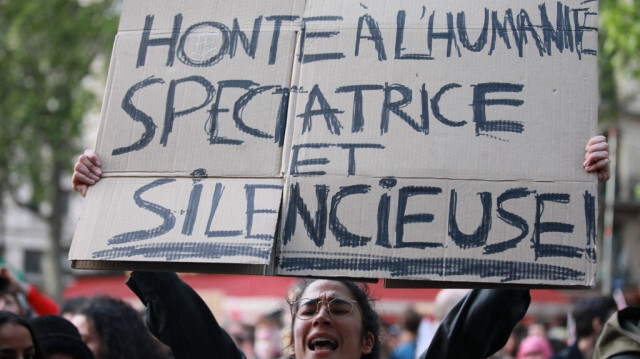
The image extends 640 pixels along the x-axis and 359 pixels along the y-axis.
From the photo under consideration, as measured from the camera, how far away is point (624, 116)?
3155 centimetres

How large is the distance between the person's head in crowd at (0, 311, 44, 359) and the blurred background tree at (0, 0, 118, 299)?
20190 mm

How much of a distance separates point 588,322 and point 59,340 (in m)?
3.00

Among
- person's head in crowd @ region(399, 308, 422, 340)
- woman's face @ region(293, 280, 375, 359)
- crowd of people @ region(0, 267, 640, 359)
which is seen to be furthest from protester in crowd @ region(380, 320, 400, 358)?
woman's face @ region(293, 280, 375, 359)

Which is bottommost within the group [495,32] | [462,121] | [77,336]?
[77,336]

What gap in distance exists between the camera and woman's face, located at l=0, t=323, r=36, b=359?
3.25m

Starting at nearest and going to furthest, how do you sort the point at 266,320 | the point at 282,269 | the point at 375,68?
1. the point at 282,269
2. the point at 375,68
3. the point at 266,320

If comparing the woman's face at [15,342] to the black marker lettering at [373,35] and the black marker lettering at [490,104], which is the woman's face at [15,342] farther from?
the black marker lettering at [490,104]

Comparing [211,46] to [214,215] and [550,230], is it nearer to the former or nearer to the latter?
[214,215]


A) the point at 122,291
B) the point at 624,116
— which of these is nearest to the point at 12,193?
the point at 122,291

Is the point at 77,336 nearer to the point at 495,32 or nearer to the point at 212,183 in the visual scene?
the point at 212,183

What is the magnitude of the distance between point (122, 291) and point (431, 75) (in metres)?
16.2

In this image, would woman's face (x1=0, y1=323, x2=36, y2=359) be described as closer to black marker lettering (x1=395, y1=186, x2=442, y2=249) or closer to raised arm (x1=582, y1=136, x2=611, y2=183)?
black marker lettering (x1=395, y1=186, x2=442, y2=249)

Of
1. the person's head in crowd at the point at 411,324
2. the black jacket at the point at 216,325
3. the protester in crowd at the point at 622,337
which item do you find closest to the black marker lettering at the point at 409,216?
the black jacket at the point at 216,325

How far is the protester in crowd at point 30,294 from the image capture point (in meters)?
4.54
